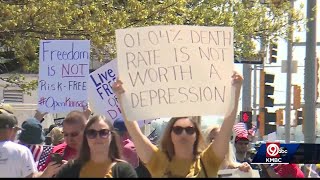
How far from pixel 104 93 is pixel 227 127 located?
13.2 ft

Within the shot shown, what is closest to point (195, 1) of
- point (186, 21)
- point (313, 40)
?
point (186, 21)

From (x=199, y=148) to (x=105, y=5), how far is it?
982 cm

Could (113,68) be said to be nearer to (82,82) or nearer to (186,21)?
(82,82)

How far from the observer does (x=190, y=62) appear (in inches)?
274

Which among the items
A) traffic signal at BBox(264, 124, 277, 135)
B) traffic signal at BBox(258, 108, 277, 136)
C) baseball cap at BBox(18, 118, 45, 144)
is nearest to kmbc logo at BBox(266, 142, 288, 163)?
baseball cap at BBox(18, 118, 45, 144)

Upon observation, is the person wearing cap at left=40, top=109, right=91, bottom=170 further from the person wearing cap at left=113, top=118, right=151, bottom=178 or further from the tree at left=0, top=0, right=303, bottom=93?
the tree at left=0, top=0, right=303, bottom=93

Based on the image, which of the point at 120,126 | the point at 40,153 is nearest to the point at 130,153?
the point at 120,126

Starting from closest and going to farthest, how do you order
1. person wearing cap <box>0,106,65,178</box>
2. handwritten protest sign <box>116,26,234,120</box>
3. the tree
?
handwritten protest sign <box>116,26,234,120</box> → person wearing cap <box>0,106,65,178</box> → the tree

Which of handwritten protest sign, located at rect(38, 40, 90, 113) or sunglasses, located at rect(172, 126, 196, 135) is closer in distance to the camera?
sunglasses, located at rect(172, 126, 196, 135)

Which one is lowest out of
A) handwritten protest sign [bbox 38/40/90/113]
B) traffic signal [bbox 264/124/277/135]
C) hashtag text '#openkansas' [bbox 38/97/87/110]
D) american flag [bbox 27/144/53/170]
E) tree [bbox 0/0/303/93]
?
traffic signal [bbox 264/124/277/135]

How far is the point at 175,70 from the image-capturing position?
6.92 meters

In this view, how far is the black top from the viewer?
6078 millimetres

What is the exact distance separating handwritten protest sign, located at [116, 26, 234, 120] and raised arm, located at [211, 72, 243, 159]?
131 millimetres

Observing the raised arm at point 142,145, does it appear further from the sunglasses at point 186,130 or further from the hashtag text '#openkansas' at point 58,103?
the hashtag text '#openkansas' at point 58,103
